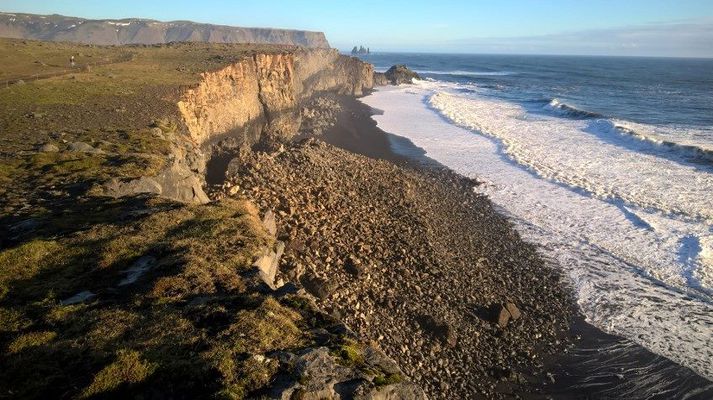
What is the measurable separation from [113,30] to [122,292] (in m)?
180

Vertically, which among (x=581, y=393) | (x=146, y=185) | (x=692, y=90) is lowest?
(x=581, y=393)

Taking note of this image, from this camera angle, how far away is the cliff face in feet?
91.9

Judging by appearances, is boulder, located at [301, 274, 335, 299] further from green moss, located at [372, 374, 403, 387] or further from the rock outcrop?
green moss, located at [372, 374, 403, 387]

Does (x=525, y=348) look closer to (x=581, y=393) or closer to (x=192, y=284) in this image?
(x=581, y=393)

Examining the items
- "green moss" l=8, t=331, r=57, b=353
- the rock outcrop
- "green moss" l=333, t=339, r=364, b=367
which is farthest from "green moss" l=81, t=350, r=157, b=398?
the rock outcrop

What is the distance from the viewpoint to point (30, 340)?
285 inches

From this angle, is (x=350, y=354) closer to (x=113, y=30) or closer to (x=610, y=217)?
(x=610, y=217)

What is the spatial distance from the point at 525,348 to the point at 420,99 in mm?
63677

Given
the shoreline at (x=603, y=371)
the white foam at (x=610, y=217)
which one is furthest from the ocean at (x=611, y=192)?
the shoreline at (x=603, y=371)

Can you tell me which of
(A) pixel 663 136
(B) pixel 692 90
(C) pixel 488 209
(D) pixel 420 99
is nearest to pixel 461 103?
(D) pixel 420 99

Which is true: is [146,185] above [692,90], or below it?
below

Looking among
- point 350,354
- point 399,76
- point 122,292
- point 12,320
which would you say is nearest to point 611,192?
point 350,354

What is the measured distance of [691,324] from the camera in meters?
15.4

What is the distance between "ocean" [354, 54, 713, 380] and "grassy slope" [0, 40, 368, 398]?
13.5m
